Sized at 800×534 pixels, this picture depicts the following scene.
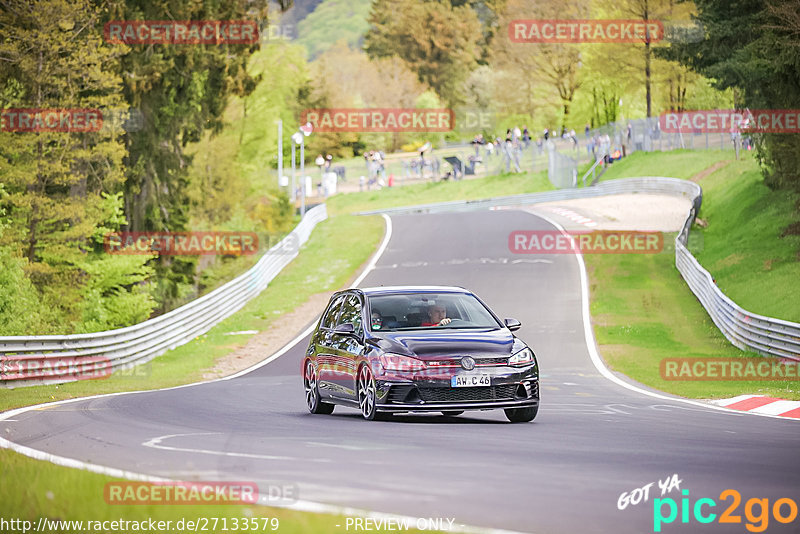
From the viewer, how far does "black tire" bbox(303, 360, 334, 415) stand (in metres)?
15.8

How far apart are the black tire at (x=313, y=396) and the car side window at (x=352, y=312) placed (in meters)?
0.80

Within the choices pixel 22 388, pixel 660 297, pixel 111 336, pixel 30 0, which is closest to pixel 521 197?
pixel 660 297

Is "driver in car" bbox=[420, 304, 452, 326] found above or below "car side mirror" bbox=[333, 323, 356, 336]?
above

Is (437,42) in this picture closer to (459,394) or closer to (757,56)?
(757,56)

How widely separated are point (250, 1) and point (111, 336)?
27.4m

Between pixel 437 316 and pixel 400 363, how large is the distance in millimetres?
1506

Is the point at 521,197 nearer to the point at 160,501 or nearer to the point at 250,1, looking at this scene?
the point at 250,1

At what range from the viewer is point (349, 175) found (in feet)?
379

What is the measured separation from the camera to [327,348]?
15625mm
